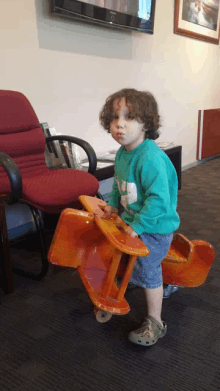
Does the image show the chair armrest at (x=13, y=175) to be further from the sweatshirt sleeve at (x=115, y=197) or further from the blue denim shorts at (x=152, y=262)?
the blue denim shorts at (x=152, y=262)

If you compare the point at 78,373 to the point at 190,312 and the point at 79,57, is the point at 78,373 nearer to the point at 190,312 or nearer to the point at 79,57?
the point at 190,312

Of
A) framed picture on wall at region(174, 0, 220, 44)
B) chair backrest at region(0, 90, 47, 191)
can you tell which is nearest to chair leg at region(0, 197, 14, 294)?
chair backrest at region(0, 90, 47, 191)

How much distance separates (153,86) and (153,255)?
2335 millimetres

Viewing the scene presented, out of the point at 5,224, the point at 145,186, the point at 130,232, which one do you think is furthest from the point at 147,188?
the point at 5,224

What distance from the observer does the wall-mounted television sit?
1.94 metres

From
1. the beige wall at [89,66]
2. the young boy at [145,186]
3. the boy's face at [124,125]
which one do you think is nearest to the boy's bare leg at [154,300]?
the young boy at [145,186]

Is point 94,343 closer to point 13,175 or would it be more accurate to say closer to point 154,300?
point 154,300

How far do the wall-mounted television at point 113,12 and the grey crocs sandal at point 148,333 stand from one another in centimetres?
177

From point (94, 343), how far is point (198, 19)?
345 cm

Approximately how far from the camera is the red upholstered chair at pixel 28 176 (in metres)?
1.29

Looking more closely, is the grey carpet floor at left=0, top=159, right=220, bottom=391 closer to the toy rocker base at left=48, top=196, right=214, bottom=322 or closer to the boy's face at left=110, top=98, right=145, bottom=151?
the toy rocker base at left=48, top=196, right=214, bottom=322

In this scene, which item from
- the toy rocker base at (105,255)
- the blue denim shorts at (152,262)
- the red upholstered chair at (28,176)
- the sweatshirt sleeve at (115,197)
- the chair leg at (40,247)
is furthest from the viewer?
the chair leg at (40,247)

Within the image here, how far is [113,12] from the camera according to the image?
2.24 metres

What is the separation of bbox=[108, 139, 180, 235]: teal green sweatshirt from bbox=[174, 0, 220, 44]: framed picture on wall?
8.50 feet
